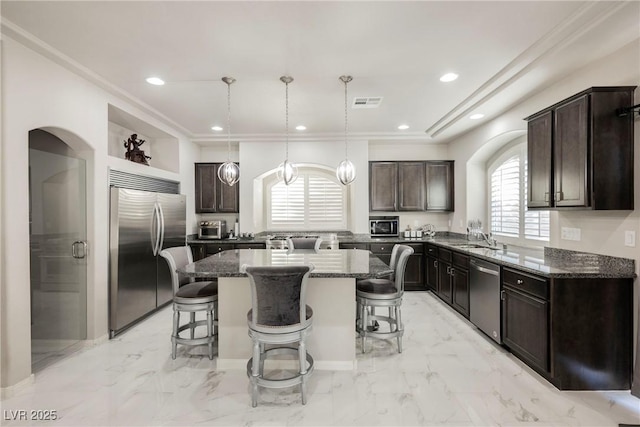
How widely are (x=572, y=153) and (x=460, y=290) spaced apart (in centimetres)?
212

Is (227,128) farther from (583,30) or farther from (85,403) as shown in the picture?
(583,30)

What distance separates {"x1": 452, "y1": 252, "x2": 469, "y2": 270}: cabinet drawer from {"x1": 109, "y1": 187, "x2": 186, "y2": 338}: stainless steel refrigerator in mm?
4084

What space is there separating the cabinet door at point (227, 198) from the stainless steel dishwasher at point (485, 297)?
4.18 m

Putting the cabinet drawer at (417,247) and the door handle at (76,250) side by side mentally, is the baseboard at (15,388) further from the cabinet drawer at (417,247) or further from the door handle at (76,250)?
the cabinet drawer at (417,247)

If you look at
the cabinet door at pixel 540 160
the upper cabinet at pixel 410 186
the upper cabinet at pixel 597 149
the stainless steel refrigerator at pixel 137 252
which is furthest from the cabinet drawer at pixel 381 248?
the stainless steel refrigerator at pixel 137 252

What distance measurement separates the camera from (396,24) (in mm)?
2244

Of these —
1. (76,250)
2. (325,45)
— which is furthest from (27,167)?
(325,45)

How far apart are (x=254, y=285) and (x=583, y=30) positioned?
120 inches

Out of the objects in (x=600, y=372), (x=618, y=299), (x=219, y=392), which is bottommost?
(x=219, y=392)

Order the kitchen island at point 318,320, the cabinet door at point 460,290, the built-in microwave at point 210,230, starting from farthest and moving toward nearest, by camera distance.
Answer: the built-in microwave at point 210,230, the cabinet door at point 460,290, the kitchen island at point 318,320

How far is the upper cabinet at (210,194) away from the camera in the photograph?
5789 millimetres

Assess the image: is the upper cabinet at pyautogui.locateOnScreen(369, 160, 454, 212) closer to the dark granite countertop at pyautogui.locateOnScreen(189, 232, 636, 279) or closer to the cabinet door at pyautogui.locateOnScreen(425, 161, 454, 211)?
the cabinet door at pyautogui.locateOnScreen(425, 161, 454, 211)

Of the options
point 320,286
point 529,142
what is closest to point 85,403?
point 320,286

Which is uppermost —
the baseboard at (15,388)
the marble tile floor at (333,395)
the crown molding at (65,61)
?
the crown molding at (65,61)
